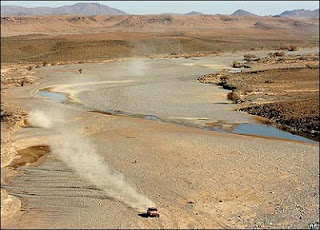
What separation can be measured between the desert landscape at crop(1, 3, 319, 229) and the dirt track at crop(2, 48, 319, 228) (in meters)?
A: 0.05

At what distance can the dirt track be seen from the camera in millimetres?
15188

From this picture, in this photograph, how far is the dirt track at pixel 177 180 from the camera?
1519cm

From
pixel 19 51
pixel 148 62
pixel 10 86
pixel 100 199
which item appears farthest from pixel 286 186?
pixel 19 51

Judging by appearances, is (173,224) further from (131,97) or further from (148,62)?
(148,62)

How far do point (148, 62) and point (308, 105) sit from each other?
37.8 metres

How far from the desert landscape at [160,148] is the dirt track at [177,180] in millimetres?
46

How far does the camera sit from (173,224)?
1476 cm

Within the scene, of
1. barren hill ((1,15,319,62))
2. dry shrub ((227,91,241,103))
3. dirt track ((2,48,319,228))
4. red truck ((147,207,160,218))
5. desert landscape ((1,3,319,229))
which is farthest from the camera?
barren hill ((1,15,319,62))

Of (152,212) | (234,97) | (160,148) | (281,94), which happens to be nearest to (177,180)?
(152,212)

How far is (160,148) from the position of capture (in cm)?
2381

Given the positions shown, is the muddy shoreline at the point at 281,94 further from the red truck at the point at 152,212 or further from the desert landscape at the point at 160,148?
the red truck at the point at 152,212

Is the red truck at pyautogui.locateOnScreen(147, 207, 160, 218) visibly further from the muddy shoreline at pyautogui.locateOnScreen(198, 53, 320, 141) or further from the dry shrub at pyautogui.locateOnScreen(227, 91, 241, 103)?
the dry shrub at pyautogui.locateOnScreen(227, 91, 241, 103)

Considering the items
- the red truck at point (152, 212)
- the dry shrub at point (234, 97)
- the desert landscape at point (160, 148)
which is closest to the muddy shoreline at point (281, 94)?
the dry shrub at point (234, 97)

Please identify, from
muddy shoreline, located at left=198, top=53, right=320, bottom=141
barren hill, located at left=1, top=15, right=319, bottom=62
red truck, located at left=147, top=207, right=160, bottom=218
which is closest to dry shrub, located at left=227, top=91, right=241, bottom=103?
muddy shoreline, located at left=198, top=53, right=320, bottom=141
